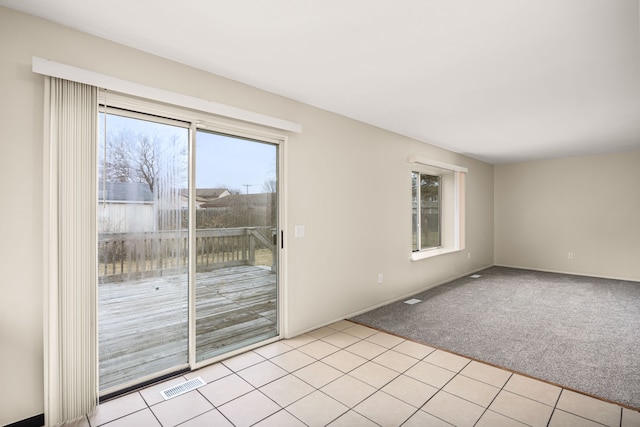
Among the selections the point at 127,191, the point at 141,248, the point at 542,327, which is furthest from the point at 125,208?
the point at 542,327

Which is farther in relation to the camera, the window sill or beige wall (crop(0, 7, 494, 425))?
the window sill

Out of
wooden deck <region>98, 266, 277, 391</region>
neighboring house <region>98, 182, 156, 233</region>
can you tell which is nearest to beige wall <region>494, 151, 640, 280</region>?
wooden deck <region>98, 266, 277, 391</region>

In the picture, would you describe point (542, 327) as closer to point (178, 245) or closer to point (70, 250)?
point (178, 245)

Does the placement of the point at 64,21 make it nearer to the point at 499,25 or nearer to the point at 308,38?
the point at 308,38

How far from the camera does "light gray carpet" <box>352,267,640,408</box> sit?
2.56 m

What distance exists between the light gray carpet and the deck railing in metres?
1.66

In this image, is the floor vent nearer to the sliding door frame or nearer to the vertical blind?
the sliding door frame

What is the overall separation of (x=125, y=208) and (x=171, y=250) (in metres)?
0.45

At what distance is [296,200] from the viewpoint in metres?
3.29

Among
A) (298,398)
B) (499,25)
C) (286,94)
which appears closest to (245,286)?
(298,398)

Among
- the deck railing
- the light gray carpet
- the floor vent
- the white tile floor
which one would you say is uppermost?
the deck railing

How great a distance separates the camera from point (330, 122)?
365cm

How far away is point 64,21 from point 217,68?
38.0 inches

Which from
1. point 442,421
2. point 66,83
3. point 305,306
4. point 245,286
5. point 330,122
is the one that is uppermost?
point 330,122
